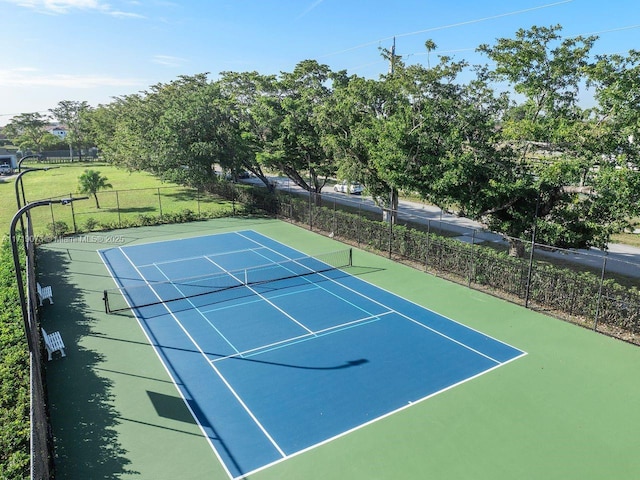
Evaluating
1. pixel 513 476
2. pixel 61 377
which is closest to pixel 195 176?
pixel 61 377

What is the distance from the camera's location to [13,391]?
8297 mm

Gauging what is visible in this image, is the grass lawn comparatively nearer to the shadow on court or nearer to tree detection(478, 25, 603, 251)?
the shadow on court

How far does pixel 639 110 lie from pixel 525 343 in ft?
26.4

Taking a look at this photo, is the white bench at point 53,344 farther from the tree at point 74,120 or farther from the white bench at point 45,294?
the tree at point 74,120

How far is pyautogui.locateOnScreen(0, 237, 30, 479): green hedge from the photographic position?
6648mm

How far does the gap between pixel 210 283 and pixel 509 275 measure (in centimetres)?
1180

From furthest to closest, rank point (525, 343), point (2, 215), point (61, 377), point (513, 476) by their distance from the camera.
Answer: point (2, 215) → point (525, 343) → point (61, 377) → point (513, 476)

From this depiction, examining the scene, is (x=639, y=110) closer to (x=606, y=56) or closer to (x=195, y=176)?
(x=606, y=56)

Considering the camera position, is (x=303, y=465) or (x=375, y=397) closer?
(x=303, y=465)

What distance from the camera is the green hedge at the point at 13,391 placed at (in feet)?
21.8

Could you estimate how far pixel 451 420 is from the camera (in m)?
9.62

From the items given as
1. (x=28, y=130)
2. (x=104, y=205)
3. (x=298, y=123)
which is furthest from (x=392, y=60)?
(x=28, y=130)

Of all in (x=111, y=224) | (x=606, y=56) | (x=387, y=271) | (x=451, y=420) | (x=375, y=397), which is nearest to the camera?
(x=451, y=420)

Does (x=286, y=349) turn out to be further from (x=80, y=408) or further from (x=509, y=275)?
(x=509, y=275)
